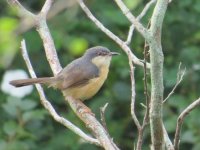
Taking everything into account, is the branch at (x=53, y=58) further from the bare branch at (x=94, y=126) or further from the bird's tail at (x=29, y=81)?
the bird's tail at (x=29, y=81)

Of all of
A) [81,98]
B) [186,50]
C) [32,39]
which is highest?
[32,39]

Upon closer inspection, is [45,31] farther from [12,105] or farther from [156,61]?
[156,61]

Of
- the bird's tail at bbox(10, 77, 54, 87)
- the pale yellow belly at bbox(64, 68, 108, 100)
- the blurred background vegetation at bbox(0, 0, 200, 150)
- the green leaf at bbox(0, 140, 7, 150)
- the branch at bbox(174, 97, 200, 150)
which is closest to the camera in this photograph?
the branch at bbox(174, 97, 200, 150)

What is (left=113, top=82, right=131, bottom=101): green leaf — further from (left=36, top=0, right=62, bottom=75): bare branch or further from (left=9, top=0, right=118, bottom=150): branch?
(left=36, top=0, right=62, bottom=75): bare branch

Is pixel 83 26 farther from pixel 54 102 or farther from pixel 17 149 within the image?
pixel 17 149

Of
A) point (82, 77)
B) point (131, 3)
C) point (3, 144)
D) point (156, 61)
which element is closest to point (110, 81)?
point (131, 3)

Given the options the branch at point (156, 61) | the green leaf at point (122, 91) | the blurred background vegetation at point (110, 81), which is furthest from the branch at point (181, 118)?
the green leaf at point (122, 91)

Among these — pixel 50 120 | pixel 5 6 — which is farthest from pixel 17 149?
pixel 5 6

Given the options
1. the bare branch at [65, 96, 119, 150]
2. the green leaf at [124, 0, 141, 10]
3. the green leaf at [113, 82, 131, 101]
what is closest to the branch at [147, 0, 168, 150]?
the bare branch at [65, 96, 119, 150]
